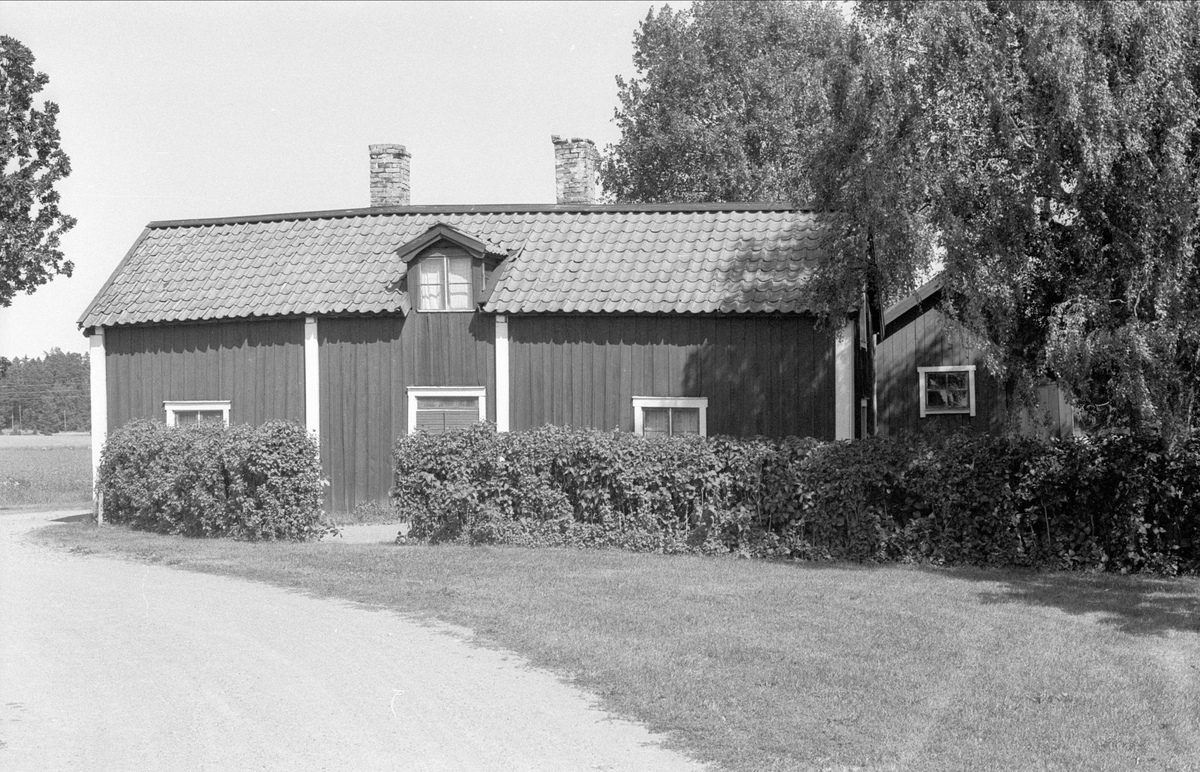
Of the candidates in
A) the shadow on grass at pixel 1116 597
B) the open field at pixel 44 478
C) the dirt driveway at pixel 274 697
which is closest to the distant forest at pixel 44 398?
the open field at pixel 44 478

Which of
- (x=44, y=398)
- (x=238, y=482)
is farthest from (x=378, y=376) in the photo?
(x=44, y=398)

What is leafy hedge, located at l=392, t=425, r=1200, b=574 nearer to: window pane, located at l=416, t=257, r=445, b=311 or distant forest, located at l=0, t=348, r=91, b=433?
window pane, located at l=416, t=257, r=445, b=311

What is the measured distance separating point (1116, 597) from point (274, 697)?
26.8 feet

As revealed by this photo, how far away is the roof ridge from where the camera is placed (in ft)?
69.2

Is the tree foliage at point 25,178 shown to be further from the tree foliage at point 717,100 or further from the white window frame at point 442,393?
the tree foliage at point 717,100

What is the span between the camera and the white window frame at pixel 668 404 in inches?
763

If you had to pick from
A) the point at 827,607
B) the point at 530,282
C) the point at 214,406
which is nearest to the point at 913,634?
the point at 827,607

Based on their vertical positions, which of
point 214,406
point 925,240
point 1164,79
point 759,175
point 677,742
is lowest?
point 677,742

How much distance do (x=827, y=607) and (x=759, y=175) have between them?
27.8m

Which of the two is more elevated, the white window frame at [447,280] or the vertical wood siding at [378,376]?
the white window frame at [447,280]

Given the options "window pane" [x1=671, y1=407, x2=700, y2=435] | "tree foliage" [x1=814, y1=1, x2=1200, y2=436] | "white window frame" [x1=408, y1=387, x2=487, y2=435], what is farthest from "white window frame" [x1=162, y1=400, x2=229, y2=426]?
"tree foliage" [x1=814, y1=1, x2=1200, y2=436]

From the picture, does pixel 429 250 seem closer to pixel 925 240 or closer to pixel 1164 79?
pixel 925 240

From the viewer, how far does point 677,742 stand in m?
6.84

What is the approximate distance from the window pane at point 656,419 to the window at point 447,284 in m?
3.47
